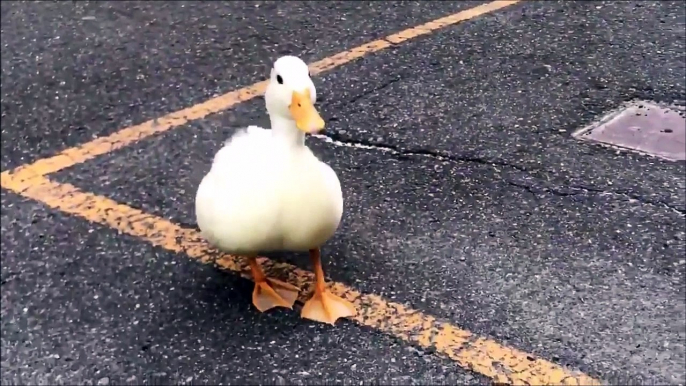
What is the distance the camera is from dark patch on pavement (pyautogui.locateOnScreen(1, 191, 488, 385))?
2.58m

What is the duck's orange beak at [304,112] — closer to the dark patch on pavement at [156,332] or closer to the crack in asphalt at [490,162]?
the dark patch on pavement at [156,332]

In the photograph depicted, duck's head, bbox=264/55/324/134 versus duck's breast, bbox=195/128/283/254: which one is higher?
duck's head, bbox=264/55/324/134

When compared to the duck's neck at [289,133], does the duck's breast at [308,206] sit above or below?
below

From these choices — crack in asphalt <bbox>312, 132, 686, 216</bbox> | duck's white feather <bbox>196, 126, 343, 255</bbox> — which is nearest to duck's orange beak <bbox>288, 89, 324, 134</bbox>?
duck's white feather <bbox>196, 126, 343, 255</bbox>

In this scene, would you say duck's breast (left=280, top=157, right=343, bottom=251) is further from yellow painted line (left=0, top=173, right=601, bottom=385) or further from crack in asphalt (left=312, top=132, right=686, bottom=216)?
crack in asphalt (left=312, top=132, right=686, bottom=216)

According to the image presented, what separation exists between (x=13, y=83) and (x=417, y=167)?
2.46 m

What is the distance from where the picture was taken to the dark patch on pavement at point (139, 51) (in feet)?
14.2

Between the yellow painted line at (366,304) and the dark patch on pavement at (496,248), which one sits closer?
the yellow painted line at (366,304)

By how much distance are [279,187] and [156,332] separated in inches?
26.4

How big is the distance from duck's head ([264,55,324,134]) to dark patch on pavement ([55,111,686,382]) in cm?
71

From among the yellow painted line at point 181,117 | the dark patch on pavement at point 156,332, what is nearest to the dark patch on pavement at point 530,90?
the yellow painted line at point 181,117

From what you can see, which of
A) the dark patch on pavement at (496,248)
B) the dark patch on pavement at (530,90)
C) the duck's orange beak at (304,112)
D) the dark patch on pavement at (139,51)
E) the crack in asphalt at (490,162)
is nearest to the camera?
the duck's orange beak at (304,112)

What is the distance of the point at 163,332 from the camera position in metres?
2.76

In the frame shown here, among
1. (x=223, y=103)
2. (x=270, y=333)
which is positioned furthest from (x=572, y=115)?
(x=270, y=333)
